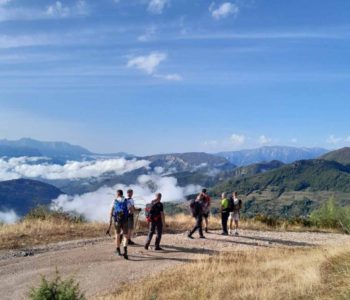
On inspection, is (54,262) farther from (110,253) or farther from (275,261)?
(275,261)

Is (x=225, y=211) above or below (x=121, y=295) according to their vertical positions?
above

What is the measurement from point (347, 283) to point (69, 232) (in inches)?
563

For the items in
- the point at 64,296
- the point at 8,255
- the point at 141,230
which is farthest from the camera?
the point at 141,230

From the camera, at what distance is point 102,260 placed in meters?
16.4

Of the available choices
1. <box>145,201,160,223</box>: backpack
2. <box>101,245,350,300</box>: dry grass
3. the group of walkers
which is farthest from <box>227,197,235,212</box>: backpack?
<box>101,245,350,300</box>: dry grass

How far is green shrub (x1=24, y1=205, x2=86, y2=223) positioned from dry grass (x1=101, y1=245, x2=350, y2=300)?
11.4 m

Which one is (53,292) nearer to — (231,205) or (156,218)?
(156,218)

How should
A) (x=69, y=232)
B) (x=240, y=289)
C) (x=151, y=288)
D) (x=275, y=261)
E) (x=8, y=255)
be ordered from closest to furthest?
(x=240, y=289)
(x=151, y=288)
(x=275, y=261)
(x=8, y=255)
(x=69, y=232)

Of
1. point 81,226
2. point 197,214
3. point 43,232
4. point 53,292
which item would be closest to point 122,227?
point 197,214

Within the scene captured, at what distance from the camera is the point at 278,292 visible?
10.6m

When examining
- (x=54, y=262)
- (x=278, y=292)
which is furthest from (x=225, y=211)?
(x=278, y=292)

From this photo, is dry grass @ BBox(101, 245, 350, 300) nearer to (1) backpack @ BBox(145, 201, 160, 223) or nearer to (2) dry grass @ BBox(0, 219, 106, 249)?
(1) backpack @ BBox(145, 201, 160, 223)

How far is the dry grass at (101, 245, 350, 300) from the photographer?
10500 millimetres

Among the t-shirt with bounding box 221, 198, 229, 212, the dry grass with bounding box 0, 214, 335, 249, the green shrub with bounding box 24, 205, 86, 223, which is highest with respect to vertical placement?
the t-shirt with bounding box 221, 198, 229, 212
